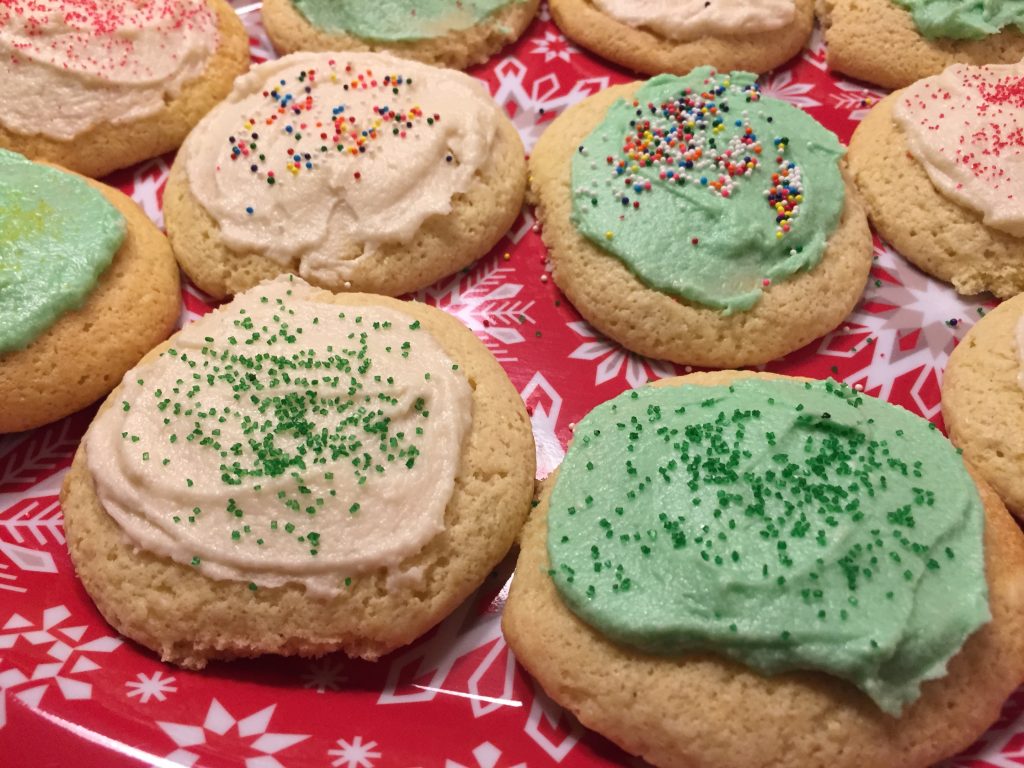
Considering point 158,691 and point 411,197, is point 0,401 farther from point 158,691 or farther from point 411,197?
point 411,197

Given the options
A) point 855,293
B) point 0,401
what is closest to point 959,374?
point 855,293

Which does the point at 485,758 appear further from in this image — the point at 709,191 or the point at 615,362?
the point at 709,191

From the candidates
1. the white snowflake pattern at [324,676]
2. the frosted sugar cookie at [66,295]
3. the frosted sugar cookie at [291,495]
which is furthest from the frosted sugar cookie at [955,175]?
the frosted sugar cookie at [66,295]

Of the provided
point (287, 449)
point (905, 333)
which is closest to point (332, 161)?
point (287, 449)

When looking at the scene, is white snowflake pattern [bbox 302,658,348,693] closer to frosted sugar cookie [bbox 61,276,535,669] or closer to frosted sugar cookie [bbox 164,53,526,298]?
frosted sugar cookie [bbox 61,276,535,669]

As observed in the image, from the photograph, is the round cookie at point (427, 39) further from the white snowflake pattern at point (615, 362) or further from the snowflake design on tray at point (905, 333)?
the snowflake design on tray at point (905, 333)

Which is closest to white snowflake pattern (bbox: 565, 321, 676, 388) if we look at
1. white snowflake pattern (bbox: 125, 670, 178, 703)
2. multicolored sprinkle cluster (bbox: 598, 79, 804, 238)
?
multicolored sprinkle cluster (bbox: 598, 79, 804, 238)
